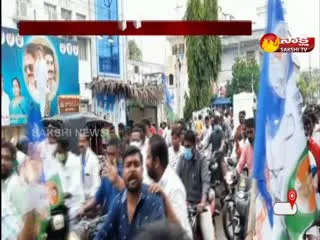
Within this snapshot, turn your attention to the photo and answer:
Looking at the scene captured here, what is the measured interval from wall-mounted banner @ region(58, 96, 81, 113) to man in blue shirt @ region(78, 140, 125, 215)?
0.49ft

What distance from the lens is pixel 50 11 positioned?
1.48 m

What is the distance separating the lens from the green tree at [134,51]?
1.54 meters

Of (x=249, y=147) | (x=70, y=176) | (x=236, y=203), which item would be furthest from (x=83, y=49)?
(x=236, y=203)

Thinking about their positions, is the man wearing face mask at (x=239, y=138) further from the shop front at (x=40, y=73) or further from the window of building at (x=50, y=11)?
the window of building at (x=50, y=11)

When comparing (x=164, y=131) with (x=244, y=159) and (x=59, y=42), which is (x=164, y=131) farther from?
(x=59, y=42)

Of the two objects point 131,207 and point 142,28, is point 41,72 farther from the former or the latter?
point 131,207

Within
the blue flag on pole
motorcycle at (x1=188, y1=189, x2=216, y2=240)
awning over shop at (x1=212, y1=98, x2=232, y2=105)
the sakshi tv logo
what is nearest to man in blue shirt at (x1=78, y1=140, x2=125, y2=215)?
motorcycle at (x1=188, y1=189, x2=216, y2=240)

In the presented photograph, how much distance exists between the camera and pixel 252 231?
1.73 meters

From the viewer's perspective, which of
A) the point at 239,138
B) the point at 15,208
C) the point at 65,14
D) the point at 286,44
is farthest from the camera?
the point at 239,138

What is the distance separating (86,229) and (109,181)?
0.54 feet

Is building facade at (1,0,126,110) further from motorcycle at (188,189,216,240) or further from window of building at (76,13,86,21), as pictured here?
motorcycle at (188,189,216,240)

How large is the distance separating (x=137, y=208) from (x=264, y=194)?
412mm

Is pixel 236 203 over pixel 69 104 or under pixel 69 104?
under

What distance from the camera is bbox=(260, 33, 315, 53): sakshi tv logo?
1.56 meters
